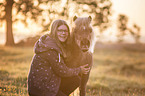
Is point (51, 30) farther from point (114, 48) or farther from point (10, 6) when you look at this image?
point (114, 48)

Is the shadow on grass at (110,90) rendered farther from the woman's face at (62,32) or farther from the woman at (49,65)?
the woman's face at (62,32)

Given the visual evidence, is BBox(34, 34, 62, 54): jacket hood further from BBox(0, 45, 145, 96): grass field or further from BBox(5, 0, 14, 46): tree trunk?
BBox(5, 0, 14, 46): tree trunk

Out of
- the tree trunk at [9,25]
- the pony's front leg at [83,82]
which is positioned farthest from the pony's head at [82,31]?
the tree trunk at [9,25]

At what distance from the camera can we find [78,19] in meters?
3.53

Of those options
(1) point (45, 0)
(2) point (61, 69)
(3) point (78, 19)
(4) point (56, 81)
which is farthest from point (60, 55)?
(1) point (45, 0)

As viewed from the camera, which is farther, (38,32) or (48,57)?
(38,32)

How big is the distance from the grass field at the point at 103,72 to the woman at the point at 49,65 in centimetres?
150

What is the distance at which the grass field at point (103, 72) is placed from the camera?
5.85m

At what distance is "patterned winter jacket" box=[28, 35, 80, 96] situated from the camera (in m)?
3.13

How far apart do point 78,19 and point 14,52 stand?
1258cm

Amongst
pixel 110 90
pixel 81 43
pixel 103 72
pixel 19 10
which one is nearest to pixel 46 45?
pixel 81 43

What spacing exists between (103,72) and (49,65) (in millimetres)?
9562

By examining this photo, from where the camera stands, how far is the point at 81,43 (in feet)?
11.0

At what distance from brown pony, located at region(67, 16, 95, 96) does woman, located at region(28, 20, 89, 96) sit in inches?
10.1
